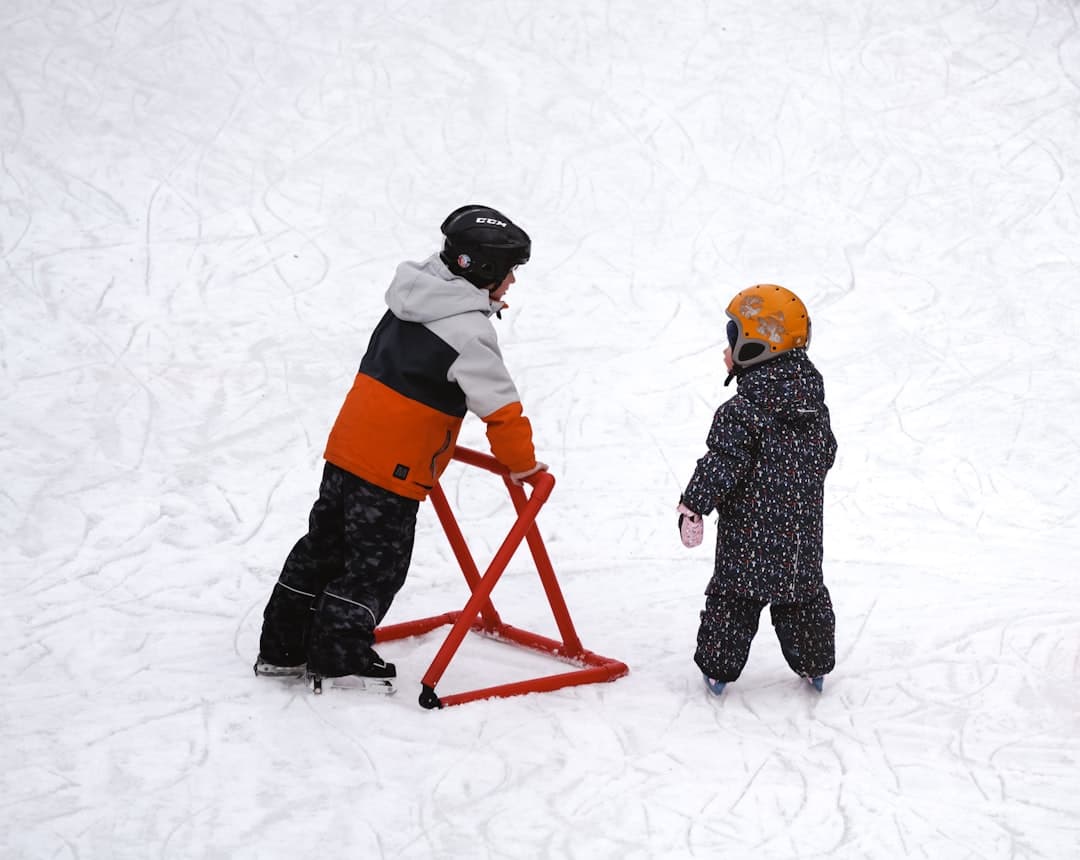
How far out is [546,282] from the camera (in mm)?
7984

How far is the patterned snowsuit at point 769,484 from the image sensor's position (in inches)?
161

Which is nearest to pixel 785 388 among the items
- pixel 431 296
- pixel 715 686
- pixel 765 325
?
pixel 765 325

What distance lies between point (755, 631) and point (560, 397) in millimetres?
2932

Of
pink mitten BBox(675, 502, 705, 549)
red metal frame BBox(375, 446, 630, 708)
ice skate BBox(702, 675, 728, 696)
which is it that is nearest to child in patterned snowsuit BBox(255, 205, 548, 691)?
red metal frame BBox(375, 446, 630, 708)

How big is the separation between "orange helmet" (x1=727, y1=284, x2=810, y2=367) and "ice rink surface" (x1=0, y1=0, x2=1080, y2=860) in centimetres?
116

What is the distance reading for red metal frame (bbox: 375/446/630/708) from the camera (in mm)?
4105

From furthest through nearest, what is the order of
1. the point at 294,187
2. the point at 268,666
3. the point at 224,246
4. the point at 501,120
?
1. the point at 501,120
2. the point at 294,187
3. the point at 224,246
4. the point at 268,666

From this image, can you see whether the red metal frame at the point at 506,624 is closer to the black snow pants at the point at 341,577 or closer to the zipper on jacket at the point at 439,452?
the zipper on jacket at the point at 439,452

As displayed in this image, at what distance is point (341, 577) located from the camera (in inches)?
165

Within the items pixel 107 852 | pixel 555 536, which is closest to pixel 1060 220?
pixel 555 536

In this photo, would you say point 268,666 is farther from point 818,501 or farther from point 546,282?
point 546,282

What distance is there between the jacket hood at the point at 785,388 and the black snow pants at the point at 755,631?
1.98 ft

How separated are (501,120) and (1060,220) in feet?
12.4

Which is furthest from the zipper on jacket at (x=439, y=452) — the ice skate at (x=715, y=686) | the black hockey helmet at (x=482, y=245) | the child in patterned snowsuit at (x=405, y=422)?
the ice skate at (x=715, y=686)
